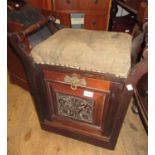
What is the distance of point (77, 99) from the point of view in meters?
1.04

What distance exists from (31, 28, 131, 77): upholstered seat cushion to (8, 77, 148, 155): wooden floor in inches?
26.7

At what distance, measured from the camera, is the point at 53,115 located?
1221mm

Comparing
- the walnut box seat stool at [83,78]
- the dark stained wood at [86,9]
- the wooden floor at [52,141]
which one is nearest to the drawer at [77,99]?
the walnut box seat stool at [83,78]

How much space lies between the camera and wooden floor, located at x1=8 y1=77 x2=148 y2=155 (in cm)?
125

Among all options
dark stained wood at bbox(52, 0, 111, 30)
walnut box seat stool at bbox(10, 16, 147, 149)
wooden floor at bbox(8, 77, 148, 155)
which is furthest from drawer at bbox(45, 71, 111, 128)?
dark stained wood at bbox(52, 0, 111, 30)

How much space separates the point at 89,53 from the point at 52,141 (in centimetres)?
80

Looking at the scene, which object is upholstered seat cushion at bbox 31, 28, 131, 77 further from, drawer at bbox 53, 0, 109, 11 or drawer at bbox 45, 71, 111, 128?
drawer at bbox 53, 0, 109, 11

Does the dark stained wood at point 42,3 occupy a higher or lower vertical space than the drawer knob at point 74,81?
higher

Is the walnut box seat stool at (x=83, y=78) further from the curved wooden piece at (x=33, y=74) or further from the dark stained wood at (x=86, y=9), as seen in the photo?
the dark stained wood at (x=86, y=9)

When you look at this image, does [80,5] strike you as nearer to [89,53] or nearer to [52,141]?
[89,53]

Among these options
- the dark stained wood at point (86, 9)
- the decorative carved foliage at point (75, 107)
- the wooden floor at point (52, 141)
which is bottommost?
the wooden floor at point (52, 141)

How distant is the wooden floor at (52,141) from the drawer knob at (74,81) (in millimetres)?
544

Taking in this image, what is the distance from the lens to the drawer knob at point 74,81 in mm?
936
